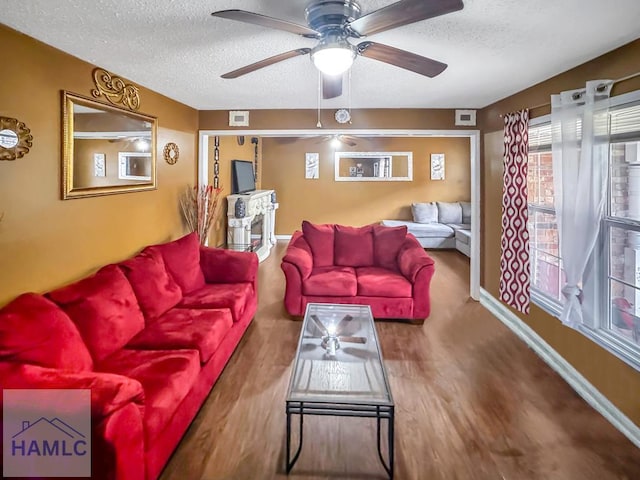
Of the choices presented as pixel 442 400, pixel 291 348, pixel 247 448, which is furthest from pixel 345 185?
pixel 247 448

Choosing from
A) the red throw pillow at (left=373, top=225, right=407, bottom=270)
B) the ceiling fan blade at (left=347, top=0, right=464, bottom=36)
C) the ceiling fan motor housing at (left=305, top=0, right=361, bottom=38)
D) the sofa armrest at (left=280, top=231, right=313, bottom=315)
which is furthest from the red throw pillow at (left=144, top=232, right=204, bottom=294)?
the ceiling fan blade at (left=347, top=0, right=464, bottom=36)

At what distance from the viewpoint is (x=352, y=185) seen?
8836 millimetres

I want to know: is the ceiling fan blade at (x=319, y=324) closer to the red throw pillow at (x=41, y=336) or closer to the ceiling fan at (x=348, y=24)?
the red throw pillow at (x=41, y=336)

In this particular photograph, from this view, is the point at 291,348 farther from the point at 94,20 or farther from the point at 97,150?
the point at 94,20

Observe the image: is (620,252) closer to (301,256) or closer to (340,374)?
(340,374)

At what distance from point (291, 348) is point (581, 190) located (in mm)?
2532

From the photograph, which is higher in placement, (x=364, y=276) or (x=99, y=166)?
(x=99, y=166)

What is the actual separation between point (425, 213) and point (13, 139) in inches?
288

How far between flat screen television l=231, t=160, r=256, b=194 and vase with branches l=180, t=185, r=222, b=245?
161 cm

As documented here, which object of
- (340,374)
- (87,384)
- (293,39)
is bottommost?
(340,374)

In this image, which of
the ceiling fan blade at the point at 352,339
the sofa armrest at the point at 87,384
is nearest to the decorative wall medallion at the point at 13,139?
the sofa armrest at the point at 87,384

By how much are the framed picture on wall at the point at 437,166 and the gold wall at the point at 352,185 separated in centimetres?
9

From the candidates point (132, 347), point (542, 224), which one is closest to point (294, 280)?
point (132, 347)

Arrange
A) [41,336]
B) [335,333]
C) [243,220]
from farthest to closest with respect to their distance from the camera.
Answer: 1. [243,220]
2. [335,333]
3. [41,336]
